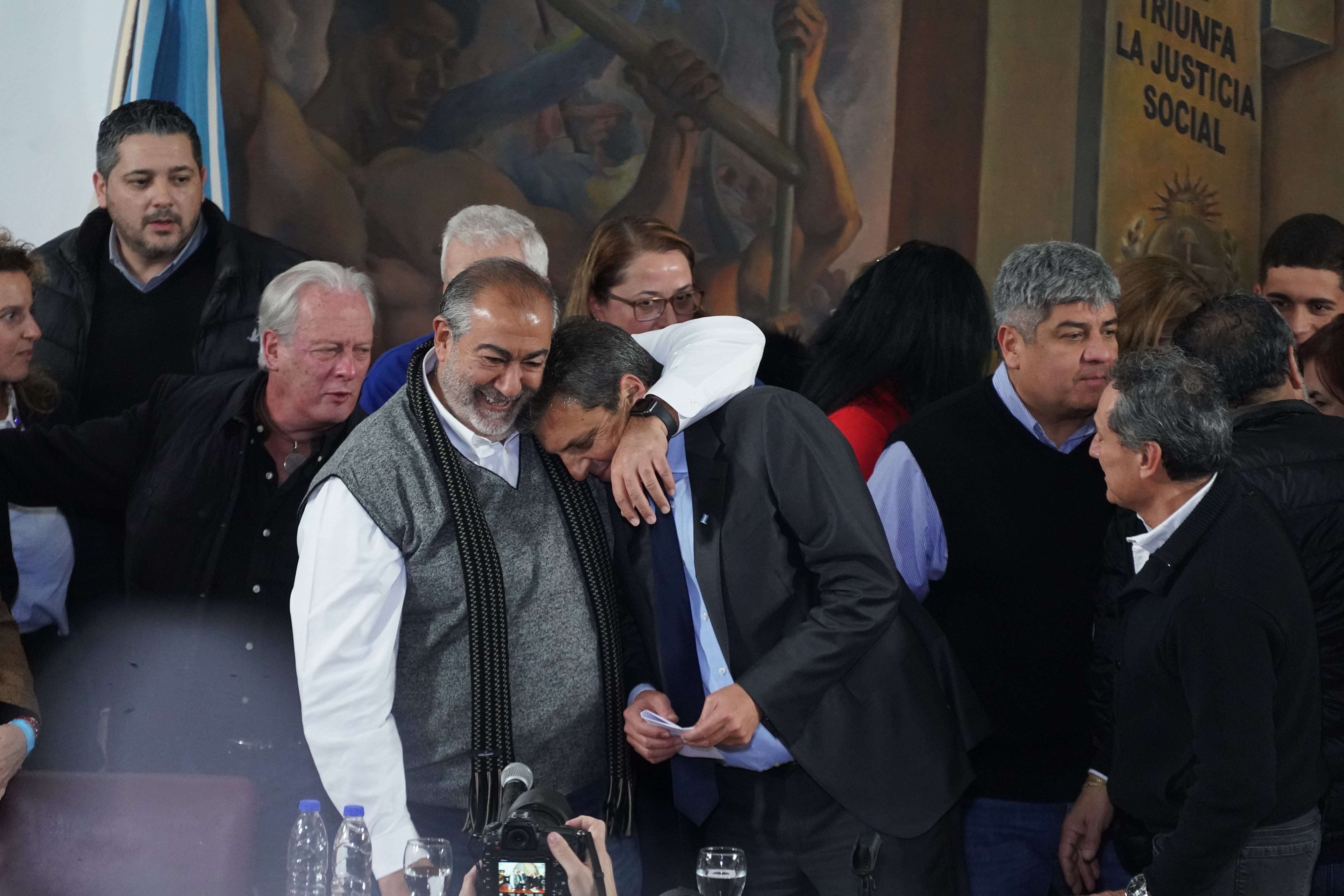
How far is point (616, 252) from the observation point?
337 centimetres

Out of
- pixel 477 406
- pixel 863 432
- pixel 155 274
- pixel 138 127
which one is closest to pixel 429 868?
pixel 477 406

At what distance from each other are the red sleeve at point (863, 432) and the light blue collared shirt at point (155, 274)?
1763 mm

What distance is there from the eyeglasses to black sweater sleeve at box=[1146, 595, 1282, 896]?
1506mm

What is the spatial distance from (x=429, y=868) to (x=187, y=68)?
288cm

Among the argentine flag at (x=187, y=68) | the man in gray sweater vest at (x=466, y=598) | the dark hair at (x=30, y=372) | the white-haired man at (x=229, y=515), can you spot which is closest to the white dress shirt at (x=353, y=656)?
the man in gray sweater vest at (x=466, y=598)

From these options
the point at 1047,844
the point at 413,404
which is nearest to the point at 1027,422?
the point at 1047,844

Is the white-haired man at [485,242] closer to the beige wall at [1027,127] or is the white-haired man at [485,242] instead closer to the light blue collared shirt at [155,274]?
the light blue collared shirt at [155,274]

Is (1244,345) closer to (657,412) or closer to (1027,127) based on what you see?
(657,412)

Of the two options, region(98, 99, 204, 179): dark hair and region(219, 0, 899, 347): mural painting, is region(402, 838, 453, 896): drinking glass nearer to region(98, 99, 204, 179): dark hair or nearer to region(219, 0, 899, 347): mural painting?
region(98, 99, 204, 179): dark hair

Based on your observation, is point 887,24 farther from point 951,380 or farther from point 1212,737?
point 1212,737

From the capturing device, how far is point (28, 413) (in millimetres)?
3354

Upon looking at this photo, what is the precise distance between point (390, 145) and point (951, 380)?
215cm

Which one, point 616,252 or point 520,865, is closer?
point 520,865

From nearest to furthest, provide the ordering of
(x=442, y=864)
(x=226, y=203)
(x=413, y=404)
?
(x=442, y=864), (x=413, y=404), (x=226, y=203)
